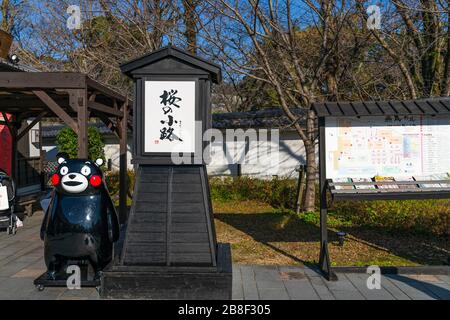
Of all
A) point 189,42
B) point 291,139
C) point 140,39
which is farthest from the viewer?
point 291,139

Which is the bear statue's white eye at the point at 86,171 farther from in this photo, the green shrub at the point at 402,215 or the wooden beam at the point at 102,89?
the green shrub at the point at 402,215

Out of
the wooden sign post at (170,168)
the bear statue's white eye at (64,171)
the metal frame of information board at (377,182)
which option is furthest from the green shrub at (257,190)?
the bear statue's white eye at (64,171)

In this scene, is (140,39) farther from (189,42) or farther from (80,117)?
(80,117)

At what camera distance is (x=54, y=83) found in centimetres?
670

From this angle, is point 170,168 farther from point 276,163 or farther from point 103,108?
point 276,163

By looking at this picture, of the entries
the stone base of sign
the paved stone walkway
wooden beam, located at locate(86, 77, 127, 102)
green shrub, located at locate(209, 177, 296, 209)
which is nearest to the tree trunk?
wooden beam, located at locate(86, 77, 127, 102)

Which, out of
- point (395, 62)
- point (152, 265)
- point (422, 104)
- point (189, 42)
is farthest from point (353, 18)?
point (152, 265)

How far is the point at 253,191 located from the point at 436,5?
259 inches

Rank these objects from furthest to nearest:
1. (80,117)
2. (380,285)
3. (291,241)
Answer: (291,241)
(80,117)
(380,285)

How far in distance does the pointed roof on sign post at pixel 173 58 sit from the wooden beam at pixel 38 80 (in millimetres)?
1715

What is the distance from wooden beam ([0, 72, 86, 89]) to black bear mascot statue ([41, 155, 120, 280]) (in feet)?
5.47

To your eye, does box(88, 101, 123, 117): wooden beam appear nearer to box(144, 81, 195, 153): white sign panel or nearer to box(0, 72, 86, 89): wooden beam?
box(0, 72, 86, 89): wooden beam

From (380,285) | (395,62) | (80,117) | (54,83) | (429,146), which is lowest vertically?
(380,285)

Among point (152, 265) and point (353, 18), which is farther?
point (353, 18)
